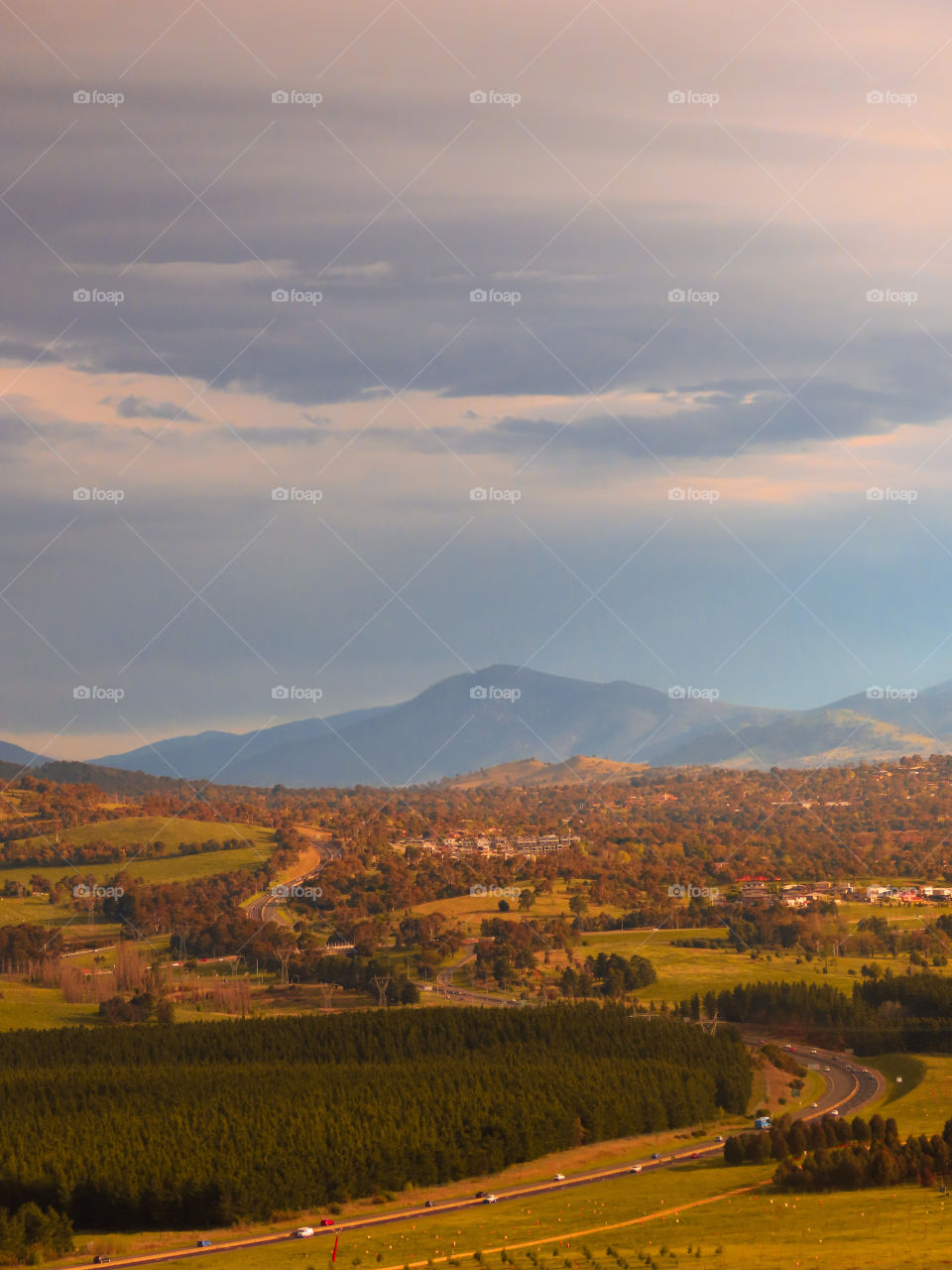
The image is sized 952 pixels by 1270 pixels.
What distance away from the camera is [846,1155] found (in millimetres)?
69188

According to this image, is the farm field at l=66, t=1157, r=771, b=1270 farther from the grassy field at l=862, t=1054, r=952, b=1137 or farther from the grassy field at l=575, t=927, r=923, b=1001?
the grassy field at l=575, t=927, r=923, b=1001

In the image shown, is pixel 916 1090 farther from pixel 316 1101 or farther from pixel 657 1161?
pixel 316 1101

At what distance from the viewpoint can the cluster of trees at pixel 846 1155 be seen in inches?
2677

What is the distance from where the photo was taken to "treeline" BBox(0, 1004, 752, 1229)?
238ft

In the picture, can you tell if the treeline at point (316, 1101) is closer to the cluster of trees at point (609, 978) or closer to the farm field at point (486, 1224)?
the farm field at point (486, 1224)

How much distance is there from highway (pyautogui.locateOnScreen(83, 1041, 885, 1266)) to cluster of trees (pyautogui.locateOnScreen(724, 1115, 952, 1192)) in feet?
18.0

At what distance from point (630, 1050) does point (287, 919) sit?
10504cm

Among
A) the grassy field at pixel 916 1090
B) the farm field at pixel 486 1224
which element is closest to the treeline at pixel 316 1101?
the farm field at pixel 486 1224

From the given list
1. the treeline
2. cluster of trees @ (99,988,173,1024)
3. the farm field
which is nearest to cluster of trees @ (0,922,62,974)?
cluster of trees @ (99,988,173,1024)

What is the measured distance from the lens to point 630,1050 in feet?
333

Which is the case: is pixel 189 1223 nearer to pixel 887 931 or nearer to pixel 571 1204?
pixel 571 1204

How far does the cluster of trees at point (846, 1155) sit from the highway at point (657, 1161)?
5496 mm

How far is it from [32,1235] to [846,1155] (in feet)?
135

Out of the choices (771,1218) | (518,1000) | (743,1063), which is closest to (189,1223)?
(771,1218)
